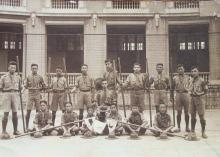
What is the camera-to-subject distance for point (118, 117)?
11.5 m

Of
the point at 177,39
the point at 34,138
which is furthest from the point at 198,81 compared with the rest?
the point at 177,39

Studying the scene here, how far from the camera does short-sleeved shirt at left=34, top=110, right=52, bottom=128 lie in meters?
11.2

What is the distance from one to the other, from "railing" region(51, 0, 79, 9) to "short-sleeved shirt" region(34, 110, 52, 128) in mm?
11767

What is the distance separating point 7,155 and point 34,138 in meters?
2.02

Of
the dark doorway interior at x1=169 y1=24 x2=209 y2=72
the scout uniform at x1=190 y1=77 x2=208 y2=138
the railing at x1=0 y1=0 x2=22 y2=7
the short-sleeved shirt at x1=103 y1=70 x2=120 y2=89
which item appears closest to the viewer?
the scout uniform at x1=190 y1=77 x2=208 y2=138

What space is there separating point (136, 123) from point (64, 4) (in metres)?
12.3

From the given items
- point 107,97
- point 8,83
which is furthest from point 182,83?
point 8,83

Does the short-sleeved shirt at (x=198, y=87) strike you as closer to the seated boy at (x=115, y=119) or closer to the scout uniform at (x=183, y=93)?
the scout uniform at (x=183, y=93)

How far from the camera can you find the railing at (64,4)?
22.2 metres

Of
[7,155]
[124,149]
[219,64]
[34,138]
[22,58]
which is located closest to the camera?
[7,155]

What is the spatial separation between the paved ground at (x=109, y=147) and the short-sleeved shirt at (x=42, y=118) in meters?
0.47

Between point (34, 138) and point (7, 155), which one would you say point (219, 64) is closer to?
point (34, 138)

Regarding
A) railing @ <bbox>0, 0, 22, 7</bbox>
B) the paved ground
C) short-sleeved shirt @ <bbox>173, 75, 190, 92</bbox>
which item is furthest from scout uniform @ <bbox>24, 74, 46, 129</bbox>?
railing @ <bbox>0, 0, 22, 7</bbox>

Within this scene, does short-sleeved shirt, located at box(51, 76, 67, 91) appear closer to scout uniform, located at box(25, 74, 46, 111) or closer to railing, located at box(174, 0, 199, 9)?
scout uniform, located at box(25, 74, 46, 111)
